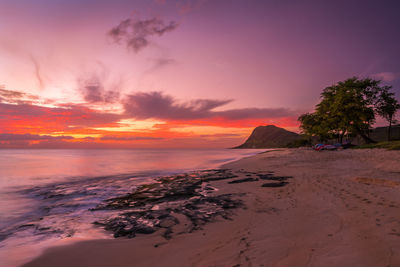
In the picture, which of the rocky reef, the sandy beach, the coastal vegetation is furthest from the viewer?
the coastal vegetation

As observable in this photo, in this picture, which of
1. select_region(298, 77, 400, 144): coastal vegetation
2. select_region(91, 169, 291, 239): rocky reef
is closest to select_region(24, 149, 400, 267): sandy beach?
select_region(91, 169, 291, 239): rocky reef

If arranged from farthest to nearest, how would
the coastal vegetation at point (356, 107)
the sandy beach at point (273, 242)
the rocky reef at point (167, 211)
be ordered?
the coastal vegetation at point (356, 107) < the rocky reef at point (167, 211) < the sandy beach at point (273, 242)

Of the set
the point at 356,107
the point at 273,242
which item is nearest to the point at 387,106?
the point at 356,107

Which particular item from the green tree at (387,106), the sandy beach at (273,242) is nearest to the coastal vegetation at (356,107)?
the green tree at (387,106)

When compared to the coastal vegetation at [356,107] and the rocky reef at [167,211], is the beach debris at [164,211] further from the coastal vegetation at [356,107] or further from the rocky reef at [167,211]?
the coastal vegetation at [356,107]

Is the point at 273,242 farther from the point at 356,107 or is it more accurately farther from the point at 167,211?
the point at 356,107

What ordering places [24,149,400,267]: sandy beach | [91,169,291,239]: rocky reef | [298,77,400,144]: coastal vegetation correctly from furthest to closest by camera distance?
[298,77,400,144]: coastal vegetation
[91,169,291,239]: rocky reef
[24,149,400,267]: sandy beach

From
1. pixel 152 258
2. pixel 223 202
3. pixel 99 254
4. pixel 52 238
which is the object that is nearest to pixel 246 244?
pixel 152 258

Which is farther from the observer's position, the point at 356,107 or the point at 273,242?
the point at 356,107

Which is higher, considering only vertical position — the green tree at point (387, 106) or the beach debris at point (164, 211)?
the green tree at point (387, 106)

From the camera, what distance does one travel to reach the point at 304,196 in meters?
8.14

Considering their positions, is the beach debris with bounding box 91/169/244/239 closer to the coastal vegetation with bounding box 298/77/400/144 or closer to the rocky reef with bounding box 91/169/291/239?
the rocky reef with bounding box 91/169/291/239

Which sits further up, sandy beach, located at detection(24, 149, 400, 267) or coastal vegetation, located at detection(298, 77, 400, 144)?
coastal vegetation, located at detection(298, 77, 400, 144)

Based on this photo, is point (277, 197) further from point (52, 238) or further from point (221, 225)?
point (52, 238)
